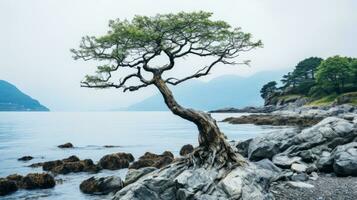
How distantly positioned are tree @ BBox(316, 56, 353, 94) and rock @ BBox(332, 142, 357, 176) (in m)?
108

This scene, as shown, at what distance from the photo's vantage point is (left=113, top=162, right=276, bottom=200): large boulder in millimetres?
20084

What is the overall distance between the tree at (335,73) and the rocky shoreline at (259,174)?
97.8 m

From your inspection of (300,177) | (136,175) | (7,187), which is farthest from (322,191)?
(7,187)

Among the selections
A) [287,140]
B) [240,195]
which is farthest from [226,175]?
[287,140]

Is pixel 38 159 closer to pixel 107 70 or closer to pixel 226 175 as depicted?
pixel 107 70

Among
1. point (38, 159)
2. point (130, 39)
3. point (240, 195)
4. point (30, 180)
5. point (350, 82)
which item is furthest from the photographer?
point (350, 82)

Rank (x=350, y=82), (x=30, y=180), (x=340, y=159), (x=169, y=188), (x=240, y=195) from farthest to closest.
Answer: (x=350, y=82) → (x=30, y=180) → (x=340, y=159) → (x=169, y=188) → (x=240, y=195)

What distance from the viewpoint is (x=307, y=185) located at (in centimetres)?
2353

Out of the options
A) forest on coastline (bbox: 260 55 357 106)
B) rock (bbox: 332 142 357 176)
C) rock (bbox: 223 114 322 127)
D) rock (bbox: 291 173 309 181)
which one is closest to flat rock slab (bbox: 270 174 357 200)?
rock (bbox: 291 173 309 181)

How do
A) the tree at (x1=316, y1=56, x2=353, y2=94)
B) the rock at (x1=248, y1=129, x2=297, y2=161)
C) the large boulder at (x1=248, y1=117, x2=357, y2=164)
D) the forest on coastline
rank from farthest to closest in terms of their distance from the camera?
the tree at (x1=316, y1=56, x2=353, y2=94) → the forest on coastline → the rock at (x1=248, y1=129, x2=297, y2=161) → the large boulder at (x1=248, y1=117, x2=357, y2=164)

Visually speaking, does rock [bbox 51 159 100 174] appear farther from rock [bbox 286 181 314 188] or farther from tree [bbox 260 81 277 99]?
tree [bbox 260 81 277 99]

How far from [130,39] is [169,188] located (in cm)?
900

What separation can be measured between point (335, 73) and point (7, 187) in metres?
118

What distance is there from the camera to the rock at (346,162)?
26.6 meters
